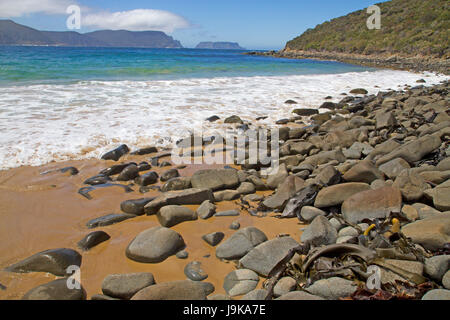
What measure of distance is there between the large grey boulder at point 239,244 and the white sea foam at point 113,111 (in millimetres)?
3522

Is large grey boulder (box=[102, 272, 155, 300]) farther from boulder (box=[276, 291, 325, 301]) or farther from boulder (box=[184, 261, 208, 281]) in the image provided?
boulder (box=[276, 291, 325, 301])

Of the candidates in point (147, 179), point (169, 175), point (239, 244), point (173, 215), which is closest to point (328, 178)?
point (239, 244)

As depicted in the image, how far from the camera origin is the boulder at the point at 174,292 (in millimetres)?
2061

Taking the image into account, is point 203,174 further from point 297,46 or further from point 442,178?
point 297,46

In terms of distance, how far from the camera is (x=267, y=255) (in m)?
2.54

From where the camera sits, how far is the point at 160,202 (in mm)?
3539

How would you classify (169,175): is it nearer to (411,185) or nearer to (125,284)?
(125,284)

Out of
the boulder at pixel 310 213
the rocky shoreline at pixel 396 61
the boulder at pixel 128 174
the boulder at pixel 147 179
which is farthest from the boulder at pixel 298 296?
the rocky shoreline at pixel 396 61

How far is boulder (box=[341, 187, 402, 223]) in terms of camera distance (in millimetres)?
2869

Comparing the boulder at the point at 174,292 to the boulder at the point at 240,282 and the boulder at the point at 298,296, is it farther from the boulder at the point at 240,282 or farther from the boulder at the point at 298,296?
the boulder at the point at 298,296

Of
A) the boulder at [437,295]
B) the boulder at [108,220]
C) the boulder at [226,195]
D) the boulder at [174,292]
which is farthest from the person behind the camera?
the boulder at [226,195]

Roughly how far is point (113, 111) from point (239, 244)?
6.39 metres

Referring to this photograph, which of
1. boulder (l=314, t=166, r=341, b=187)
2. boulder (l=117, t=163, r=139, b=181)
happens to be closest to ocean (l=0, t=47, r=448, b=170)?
boulder (l=117, t=163, r=139, b=181)
